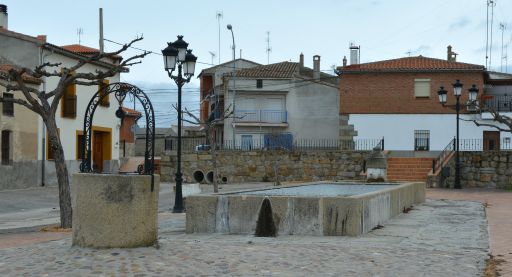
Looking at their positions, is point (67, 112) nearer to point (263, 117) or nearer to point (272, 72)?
point (263, 117)

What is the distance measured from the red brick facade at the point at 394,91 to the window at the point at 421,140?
46.7 inches

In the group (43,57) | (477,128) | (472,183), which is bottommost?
(472,183)

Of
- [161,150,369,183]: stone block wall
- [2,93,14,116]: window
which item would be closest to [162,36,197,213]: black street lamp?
[2,93,14,116]: window

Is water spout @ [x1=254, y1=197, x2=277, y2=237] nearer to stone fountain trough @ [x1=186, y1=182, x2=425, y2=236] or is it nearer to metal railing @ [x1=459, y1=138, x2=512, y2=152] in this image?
stone fountain trough @ [x1=186, y1=182, x2=425, y2=236]

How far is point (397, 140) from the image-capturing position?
38.2 meters

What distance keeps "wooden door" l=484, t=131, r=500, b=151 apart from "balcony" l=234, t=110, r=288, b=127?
14021mm

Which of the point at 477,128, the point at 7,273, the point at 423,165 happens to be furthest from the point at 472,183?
the point at 7,273

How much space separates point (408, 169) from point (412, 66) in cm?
950

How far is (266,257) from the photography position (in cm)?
745

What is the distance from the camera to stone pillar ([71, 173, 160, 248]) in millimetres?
7555

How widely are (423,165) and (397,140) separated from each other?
7.18m

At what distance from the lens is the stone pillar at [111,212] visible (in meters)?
7.55

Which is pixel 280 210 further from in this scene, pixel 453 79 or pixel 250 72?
pixel 250 72

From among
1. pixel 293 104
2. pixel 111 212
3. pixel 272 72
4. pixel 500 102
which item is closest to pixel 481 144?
pixel 500 102
